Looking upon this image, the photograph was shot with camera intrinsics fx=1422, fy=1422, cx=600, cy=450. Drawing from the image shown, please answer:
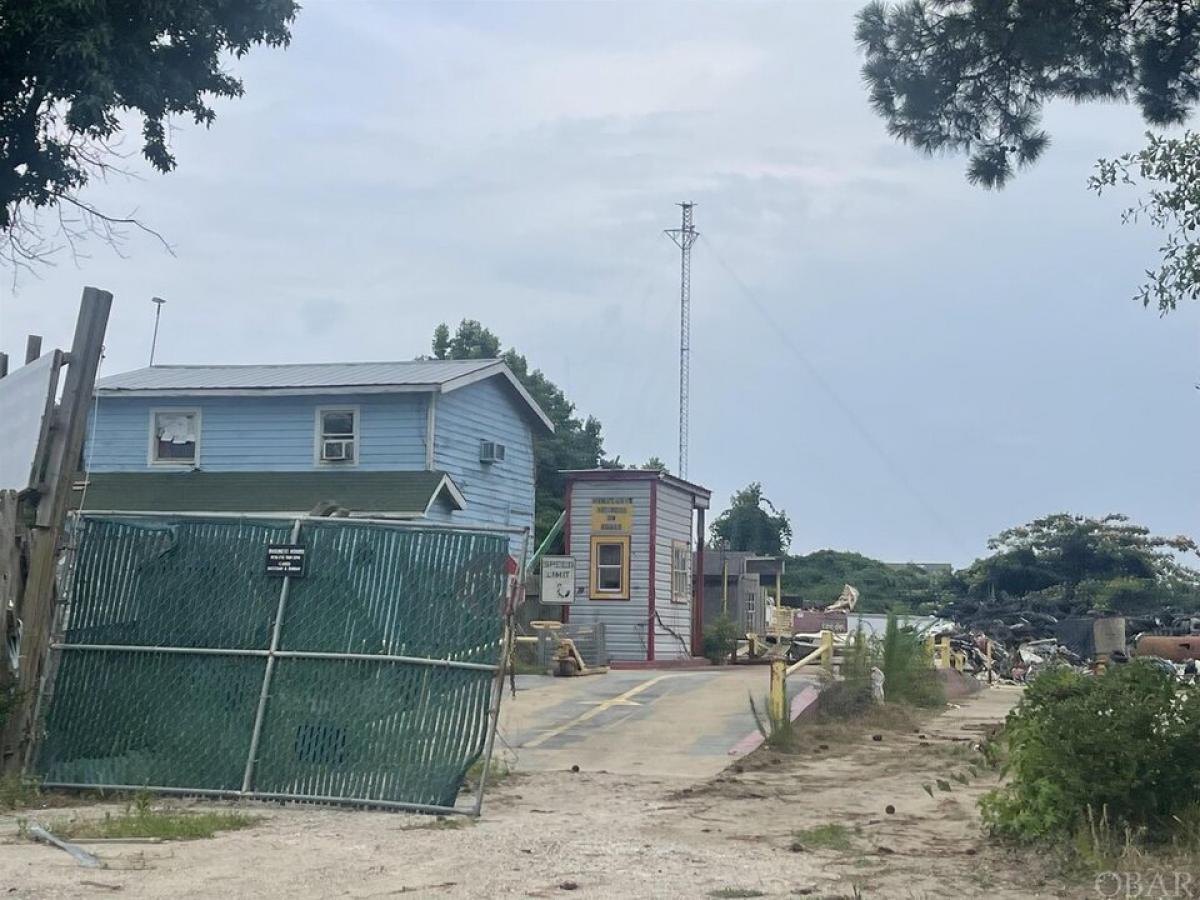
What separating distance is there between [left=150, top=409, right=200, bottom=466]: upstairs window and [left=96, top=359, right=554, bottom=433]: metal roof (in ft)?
1.52

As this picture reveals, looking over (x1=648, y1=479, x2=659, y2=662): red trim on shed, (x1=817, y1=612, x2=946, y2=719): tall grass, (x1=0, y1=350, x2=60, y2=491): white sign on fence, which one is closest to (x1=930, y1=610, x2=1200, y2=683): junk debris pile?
(x1=817, y1=612, x2=946, y2=719): tall grass

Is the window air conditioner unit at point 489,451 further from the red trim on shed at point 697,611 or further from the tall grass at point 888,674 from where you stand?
the tall grass at point 888,674

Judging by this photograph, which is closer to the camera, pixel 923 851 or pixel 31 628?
pixel 923 851

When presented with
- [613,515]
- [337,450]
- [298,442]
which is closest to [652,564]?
[613,515]

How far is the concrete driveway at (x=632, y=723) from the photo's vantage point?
42.7 ft

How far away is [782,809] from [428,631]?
293cm

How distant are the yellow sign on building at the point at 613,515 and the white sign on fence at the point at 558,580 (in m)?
1.80

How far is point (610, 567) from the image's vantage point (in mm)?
29906

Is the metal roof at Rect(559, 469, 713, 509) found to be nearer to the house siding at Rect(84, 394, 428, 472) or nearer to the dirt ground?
the house siding at Rect(84, 394, 428, 472)

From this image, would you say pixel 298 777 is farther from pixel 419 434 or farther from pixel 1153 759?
pixel 419 434

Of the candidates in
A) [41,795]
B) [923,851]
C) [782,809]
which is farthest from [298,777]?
[923,851]

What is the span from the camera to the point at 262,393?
90.8 ft

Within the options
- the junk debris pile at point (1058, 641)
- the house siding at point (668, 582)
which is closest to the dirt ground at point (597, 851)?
the junk debris pile at point (1058, 641)

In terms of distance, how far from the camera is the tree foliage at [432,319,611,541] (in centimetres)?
5238
